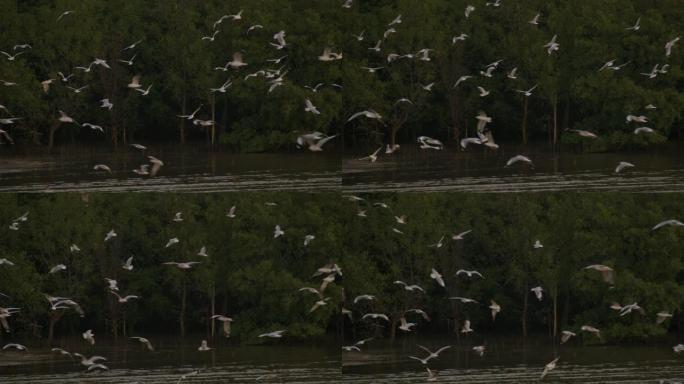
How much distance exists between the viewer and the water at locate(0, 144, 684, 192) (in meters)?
26.5

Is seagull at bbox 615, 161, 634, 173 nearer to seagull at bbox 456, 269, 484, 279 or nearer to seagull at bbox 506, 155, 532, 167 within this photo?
seagull at bbox 506, 155, 532, 167

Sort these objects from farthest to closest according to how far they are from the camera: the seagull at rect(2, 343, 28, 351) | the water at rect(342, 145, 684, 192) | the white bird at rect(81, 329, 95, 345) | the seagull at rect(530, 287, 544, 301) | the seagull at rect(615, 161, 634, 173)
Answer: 1. the water at rect(342, 145, 684, 192)
2. the white bird at rect(81, 329, 95, 345)
3. the seagull at rect(2, 343, 28, 351)
4. the seagull at rect(615, 161, 634, 173)
5. the seagull at rect(530, 287, 544, 301)

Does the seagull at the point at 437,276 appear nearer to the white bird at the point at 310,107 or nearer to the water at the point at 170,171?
the water at the point at 170,171

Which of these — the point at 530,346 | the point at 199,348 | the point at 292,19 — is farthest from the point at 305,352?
the point at 292,19

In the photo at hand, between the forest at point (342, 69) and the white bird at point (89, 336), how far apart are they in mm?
3234

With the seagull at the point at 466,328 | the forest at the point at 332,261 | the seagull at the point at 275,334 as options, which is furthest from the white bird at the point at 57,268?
the seagull at the point at 466,328

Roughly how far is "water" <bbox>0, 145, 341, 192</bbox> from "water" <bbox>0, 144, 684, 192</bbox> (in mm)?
16

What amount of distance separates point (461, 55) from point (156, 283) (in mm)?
6566

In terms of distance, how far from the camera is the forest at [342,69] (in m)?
26.3

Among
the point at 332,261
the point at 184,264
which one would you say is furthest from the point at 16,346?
the point at 332,261

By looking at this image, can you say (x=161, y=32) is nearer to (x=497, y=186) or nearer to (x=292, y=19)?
(x=292, y=19)

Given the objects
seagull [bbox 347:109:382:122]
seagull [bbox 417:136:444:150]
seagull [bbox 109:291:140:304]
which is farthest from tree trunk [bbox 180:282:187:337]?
seagull [bbox 417:136:444:150]

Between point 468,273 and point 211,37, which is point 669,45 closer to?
point 468,273

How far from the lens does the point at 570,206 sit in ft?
91.4
